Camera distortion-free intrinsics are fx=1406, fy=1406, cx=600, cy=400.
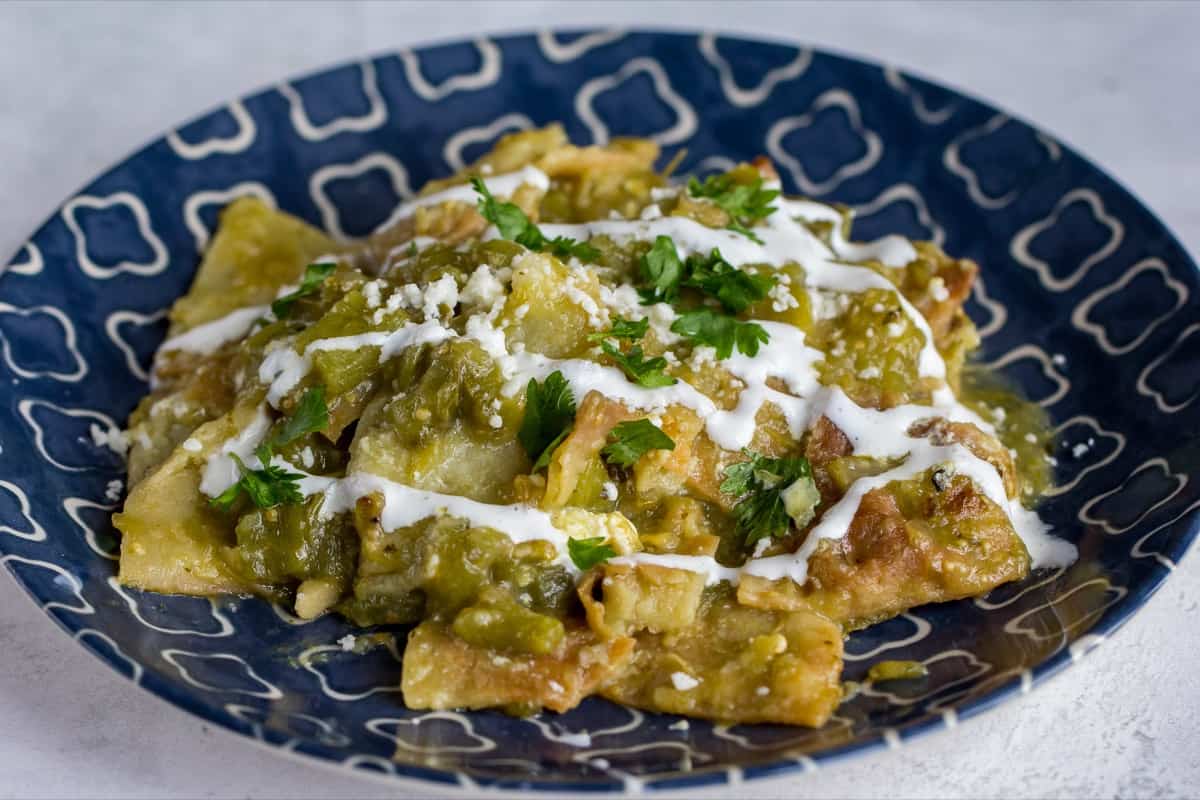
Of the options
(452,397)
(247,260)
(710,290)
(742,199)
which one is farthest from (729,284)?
(247,260)

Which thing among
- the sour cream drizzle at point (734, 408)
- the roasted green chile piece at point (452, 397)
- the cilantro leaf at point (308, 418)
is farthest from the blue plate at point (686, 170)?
the roasted green chile piece at point (452, 397)

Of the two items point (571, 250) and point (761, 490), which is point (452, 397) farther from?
point (761, 490)

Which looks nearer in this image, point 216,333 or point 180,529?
point 180,529

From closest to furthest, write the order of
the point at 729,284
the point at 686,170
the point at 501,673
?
1. the point at 501,673
2. the point at 729,284
3. the point at 686,170

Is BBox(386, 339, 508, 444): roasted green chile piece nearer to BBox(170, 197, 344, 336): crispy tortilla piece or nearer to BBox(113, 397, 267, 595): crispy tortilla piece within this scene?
BBox(113, 397, 267, 595): crispy tortilla piece

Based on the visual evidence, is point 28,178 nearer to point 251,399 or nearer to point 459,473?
point 251,399

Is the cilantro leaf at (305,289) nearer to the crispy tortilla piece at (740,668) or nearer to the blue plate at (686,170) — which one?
the blue plate at (686,170)
